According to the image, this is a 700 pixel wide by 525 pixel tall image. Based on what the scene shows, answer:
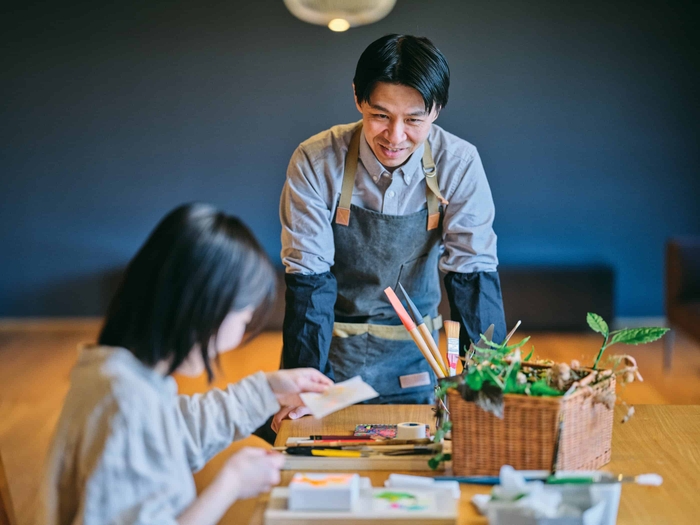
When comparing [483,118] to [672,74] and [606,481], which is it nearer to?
[672,74]

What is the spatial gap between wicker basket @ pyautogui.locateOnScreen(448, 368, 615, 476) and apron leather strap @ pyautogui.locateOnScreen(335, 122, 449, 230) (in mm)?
818

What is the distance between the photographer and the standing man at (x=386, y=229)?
6.05ft

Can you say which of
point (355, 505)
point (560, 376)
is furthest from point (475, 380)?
point (355, 505)

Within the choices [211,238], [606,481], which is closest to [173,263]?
[211,238]

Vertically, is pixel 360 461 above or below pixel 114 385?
below

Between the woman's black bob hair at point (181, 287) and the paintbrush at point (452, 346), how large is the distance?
53cm

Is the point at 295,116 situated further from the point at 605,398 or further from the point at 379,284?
the point at 605,398

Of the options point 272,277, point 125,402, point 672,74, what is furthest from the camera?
point 672,74

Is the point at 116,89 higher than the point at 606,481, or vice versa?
the point at 116,89

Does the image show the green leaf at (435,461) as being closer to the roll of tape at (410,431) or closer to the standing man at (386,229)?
the roll of tape at (410,431)

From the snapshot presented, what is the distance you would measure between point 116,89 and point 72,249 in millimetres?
1117

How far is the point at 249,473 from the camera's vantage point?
3.94 feet

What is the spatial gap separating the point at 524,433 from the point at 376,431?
36 cm

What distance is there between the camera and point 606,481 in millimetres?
1178
